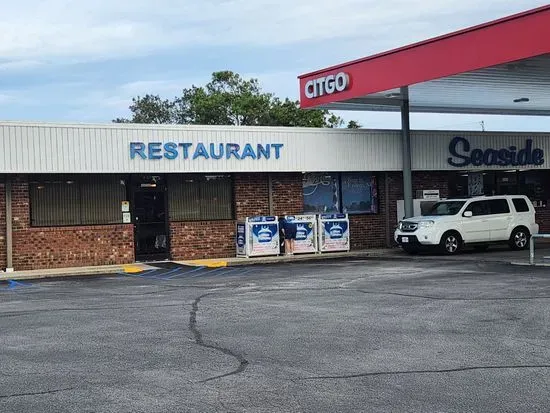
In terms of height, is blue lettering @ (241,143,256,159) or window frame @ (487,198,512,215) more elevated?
blue lettering @ (241,143,256,159)

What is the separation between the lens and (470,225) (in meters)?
23.0

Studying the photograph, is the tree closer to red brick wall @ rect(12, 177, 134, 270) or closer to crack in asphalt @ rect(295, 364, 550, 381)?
red brick wall @ rect(12, 177, 134, 270)

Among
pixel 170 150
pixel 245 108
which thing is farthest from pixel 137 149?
pixel 245 108

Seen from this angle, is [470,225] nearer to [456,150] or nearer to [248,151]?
[456,150]

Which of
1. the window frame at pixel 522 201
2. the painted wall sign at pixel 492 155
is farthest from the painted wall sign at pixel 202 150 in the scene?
the window frame at pixel 522 201

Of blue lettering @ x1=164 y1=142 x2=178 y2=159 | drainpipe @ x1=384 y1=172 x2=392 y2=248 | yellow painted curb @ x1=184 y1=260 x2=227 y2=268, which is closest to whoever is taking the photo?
yellow painted curb @ x1=184 y1=260 x2=227 y2=268

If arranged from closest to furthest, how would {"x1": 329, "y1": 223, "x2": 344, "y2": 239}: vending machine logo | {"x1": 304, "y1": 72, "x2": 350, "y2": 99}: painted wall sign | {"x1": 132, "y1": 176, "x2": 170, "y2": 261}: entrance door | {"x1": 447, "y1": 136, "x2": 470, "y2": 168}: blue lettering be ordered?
{"x1": 132, "y1": 176, "x2": 170, "y2": 261}: entrance door → {"x1": 304, "y1": 72, "x2": 350, "y2": 99}: painted wall sign → {"x1": 329, "y1": 223, "x2": 344, "y2": 239}: vending machine logo → {"x1": 447, "y1": 136, "x2": 470, "y2": 168}: blue lettering

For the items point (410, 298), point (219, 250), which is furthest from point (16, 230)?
point (410, 298)

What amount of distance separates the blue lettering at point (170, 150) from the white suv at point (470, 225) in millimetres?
7455

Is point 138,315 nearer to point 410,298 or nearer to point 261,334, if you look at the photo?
point 261,334

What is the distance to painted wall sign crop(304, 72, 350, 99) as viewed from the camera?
2323 cm

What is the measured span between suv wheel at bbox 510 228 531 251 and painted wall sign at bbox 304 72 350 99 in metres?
7.26

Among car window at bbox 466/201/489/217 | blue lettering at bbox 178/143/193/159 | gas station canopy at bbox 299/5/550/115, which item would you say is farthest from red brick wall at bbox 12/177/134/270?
car window at bbox 466/201/489/217

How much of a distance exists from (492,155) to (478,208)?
5.27 m
